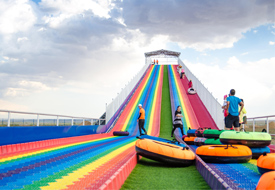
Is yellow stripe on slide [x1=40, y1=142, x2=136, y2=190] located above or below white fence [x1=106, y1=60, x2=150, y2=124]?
below

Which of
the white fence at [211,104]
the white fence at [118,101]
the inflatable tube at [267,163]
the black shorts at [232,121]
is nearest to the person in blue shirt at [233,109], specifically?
the black shorts at [232,121]

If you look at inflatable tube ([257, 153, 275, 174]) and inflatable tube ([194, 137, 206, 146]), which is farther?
inflatable tube ([194, 137, 206, 146])

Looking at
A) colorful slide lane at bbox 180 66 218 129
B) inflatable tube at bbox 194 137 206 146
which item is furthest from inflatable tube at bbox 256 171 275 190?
colorful slide lane at bbox 180 66 218 129

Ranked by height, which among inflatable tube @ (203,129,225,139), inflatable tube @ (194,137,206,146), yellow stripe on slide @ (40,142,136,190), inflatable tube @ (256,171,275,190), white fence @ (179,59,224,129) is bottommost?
yellow stripe on slide @ (40,142,136,190)

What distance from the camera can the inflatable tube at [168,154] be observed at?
21.6 ft

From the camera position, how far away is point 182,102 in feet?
75.3

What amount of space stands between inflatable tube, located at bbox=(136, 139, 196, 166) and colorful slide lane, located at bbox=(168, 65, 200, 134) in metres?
10.7

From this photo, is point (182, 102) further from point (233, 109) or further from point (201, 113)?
point (233, 109)

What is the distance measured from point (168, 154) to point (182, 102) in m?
16.6

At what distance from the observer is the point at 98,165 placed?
6.36m

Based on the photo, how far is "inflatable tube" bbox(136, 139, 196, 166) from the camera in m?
6.57

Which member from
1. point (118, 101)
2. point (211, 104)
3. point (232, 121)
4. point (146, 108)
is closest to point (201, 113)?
point (211, 104)

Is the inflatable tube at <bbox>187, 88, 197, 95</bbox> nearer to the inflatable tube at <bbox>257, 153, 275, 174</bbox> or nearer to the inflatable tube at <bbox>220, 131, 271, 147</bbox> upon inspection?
the inflatable tube at <bbox>220, 131, 271, 147</bbox>

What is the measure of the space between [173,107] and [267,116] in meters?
12.2
